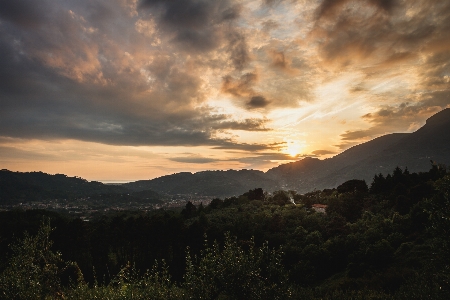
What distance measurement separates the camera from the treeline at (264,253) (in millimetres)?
15547

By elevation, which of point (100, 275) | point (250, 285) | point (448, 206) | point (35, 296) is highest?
point (448, 206)

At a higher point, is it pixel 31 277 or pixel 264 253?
pixel 264 253

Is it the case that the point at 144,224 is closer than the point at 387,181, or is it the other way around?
the point at 144,224

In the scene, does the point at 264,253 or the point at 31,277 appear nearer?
the point at 264,253

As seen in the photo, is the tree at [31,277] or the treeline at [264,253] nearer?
the treeline at [264,253]

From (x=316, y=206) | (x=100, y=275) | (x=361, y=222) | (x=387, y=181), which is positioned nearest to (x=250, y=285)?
(x=361, y=222)

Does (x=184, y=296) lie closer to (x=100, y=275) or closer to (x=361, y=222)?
(x=361, y=222)

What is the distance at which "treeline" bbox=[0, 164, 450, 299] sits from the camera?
51.0ft

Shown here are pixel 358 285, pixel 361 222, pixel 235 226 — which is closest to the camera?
pixel 358 285

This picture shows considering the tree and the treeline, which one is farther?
the tree

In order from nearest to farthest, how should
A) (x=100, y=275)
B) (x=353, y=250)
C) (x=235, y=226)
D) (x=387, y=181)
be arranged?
(x=353, y=250) → (x=100, y=275) → (x=235, y=226) → (x=387, y=181)

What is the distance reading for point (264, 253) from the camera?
16516mm

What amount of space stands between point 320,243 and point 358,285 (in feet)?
72.0

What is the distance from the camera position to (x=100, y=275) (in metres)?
61.6
